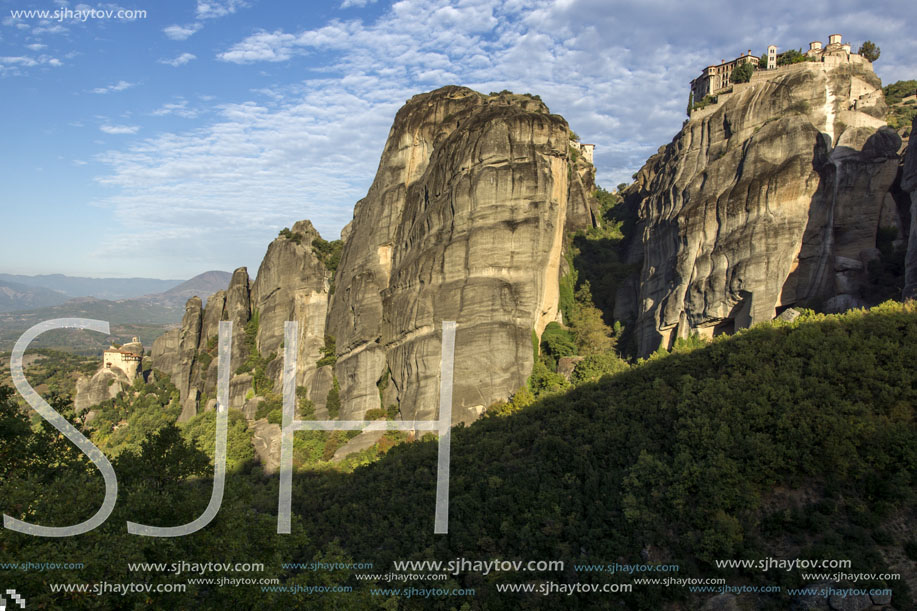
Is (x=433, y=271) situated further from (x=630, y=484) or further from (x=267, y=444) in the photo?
(x=630, y=484)

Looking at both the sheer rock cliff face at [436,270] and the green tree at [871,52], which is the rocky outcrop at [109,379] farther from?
the green tree at [871,52]

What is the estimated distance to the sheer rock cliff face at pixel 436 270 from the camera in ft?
123

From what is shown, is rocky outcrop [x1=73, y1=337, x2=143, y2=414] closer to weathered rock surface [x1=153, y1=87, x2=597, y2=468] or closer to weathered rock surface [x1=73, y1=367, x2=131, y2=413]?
weathered rock surface [x1=73, y1=367, x2=131, y2=413]

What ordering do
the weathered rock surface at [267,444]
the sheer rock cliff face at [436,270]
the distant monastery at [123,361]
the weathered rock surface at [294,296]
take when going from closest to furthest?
the sheer rock cliff face at [436,270], the weathered rock surface at [267,444], the weathered rock surface at [294,296], the distant monastery at [123,361]

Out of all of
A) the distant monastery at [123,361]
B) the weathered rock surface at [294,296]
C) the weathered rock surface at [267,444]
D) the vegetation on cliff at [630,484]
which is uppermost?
the weathered rock surface at [294,296]

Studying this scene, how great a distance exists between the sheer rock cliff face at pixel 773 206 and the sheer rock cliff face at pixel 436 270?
25.3 feet

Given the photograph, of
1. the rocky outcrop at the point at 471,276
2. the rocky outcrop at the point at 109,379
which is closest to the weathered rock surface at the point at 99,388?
the rocky outcrop at the point at 109,379

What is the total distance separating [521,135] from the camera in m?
39.3

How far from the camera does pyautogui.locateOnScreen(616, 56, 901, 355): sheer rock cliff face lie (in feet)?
111

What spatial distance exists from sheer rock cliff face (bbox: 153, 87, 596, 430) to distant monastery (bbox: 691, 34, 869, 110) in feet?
50.0

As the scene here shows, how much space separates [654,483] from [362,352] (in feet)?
88.5

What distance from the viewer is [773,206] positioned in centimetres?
3469

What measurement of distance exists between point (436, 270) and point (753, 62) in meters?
31.7

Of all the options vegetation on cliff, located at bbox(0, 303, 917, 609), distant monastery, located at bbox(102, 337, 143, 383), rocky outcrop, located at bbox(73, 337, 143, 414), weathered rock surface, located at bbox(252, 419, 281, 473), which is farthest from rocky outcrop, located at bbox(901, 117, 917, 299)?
distant monastery, located at bbox(102, 337, 143, 383)
